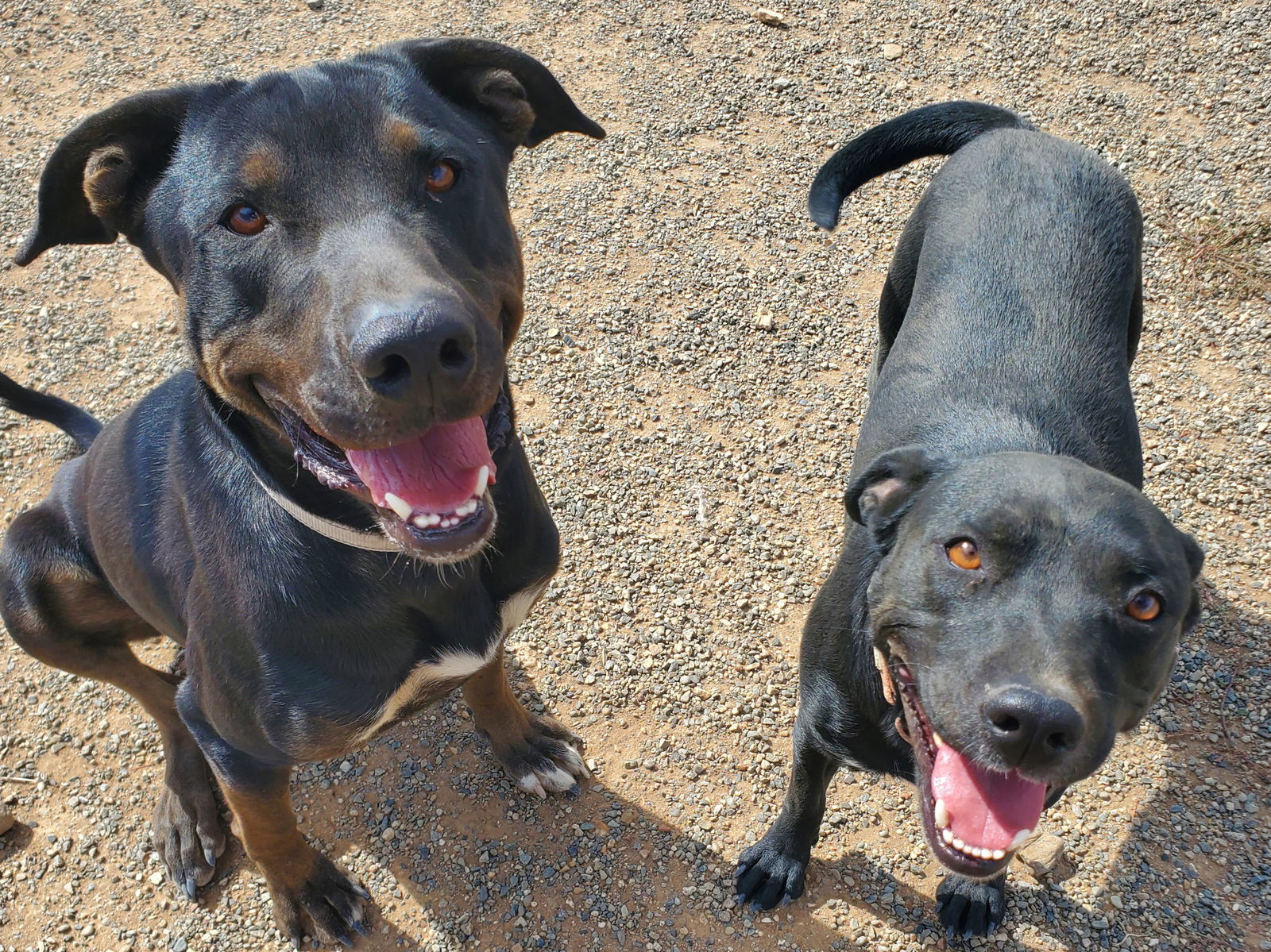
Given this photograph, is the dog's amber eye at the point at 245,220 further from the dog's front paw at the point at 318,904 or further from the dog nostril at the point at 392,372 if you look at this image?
the dog's front paw at the point at 318,904

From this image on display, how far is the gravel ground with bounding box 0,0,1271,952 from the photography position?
3.55 meters

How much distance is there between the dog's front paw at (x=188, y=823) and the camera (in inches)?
140

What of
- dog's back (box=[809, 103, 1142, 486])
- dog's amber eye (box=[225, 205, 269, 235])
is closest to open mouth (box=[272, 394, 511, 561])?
dog's amber eye (box=[225, 205, 269, 235])

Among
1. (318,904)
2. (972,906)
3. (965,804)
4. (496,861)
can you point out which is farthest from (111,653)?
(972,906)

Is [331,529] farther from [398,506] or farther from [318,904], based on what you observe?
[318,904]

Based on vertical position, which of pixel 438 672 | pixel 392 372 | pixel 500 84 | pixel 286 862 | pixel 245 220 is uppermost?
pixel 500 84

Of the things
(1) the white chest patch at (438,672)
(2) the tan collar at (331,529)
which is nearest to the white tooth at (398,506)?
(2) the tan collar at (331,529)

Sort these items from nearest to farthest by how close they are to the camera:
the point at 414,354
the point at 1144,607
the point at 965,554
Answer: the point at 414,354
the point at 1144,607
the point at 965,554

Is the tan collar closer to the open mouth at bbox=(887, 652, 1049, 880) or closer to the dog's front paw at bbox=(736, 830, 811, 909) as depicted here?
the open mouth at bbox=(887, 652, 1049, 880)

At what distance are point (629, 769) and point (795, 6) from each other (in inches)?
232

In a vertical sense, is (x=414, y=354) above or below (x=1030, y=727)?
above

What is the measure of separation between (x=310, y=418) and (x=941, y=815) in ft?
6.49

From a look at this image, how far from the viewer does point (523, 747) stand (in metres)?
3.72

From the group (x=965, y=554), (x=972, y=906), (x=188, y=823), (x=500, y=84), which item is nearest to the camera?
(x=965, y=554)
